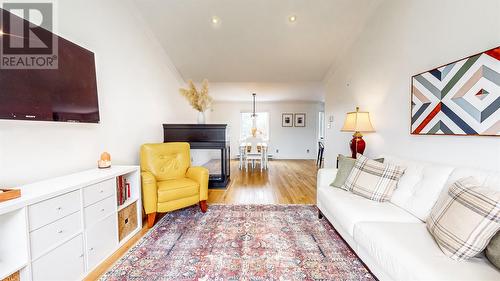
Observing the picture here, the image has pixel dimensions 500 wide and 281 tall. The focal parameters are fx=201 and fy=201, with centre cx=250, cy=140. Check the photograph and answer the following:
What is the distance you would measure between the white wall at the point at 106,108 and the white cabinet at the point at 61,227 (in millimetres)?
183

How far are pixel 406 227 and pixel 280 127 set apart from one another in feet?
20.3

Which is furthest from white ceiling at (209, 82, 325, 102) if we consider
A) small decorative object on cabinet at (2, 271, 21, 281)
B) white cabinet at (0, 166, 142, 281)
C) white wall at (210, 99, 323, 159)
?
small decorative object on cabinet at (2, 271, 21, 281)

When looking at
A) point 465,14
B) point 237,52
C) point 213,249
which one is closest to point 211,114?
point 237,52

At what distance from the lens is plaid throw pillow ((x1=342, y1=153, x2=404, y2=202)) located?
1.89 meters

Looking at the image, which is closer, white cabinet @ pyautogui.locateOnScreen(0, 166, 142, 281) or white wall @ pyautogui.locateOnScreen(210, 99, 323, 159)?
white cabinet @ pyautogui.locateOnScreen(0, 166, 142, 281)

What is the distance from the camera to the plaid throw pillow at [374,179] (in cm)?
189

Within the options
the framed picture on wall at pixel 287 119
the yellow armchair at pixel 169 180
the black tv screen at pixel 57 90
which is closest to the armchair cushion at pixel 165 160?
the yellow armchair at pixel 169 180

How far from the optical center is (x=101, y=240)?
170 centimetres

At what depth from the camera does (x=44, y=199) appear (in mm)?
1250

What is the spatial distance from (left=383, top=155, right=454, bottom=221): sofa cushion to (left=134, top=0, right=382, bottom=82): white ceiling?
7.73ft

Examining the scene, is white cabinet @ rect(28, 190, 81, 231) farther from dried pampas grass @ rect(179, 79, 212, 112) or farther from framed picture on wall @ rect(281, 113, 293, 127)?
framed picture on wall @ rect(281, 113, 293, 127)

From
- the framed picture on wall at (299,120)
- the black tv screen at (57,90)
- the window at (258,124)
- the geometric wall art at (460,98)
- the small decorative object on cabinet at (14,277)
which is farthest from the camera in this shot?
the window at (258,124)

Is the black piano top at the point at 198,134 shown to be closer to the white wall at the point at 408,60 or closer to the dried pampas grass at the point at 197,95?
the dried pampas grass at the point at 197,95

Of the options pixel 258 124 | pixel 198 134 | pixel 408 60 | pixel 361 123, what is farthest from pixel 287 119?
pixel 408 60
